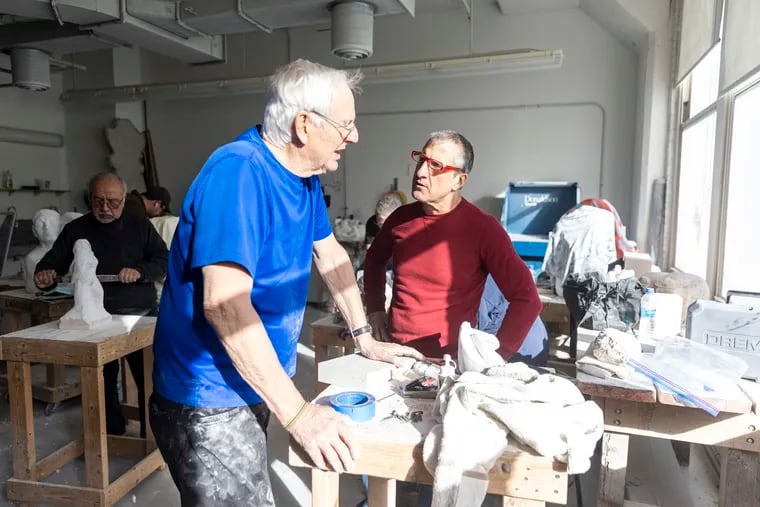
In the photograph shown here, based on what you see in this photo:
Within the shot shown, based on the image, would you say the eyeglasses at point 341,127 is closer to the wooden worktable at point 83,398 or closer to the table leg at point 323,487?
the table leg at point 323,487

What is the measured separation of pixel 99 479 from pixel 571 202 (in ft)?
16.4

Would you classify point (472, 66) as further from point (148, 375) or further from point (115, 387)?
point (115, 387)

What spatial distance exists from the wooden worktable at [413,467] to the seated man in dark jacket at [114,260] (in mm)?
2085

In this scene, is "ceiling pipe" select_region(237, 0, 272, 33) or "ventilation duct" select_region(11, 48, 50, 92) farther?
"ventilation duct" select_region(11, 48, 50, 92)

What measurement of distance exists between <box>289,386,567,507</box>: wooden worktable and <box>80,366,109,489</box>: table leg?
1.50 metres

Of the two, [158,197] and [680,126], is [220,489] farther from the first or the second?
[680,126]

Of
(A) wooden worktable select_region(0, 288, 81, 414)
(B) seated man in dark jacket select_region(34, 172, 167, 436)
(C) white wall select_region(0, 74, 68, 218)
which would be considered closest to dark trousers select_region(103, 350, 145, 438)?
(B) seated man in dark jacket select_region(34, 172, 167, 436)

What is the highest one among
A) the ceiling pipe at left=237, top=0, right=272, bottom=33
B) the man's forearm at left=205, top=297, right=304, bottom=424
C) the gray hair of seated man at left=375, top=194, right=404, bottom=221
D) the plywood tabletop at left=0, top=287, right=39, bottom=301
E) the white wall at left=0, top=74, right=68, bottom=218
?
the ceiling pipe at left=237, top=0, right=272, bottom=33

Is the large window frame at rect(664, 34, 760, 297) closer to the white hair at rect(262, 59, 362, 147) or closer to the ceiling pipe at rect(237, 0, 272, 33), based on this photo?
the white hair at rect(262, 59, 362, 147)

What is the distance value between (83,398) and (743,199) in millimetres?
3543

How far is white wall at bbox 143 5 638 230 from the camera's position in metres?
5.80

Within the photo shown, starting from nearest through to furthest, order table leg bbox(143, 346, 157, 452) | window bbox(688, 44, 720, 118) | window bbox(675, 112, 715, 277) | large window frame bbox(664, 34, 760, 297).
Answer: table leg bbox(143, 346, 157, 452) → large window frame bbox(664, 34, 760, 297) → window bbox(688, 44, 720, 118) → window bbox(675, 112, 715, 277)

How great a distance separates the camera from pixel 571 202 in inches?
223

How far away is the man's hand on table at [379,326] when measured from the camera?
2.06 m
